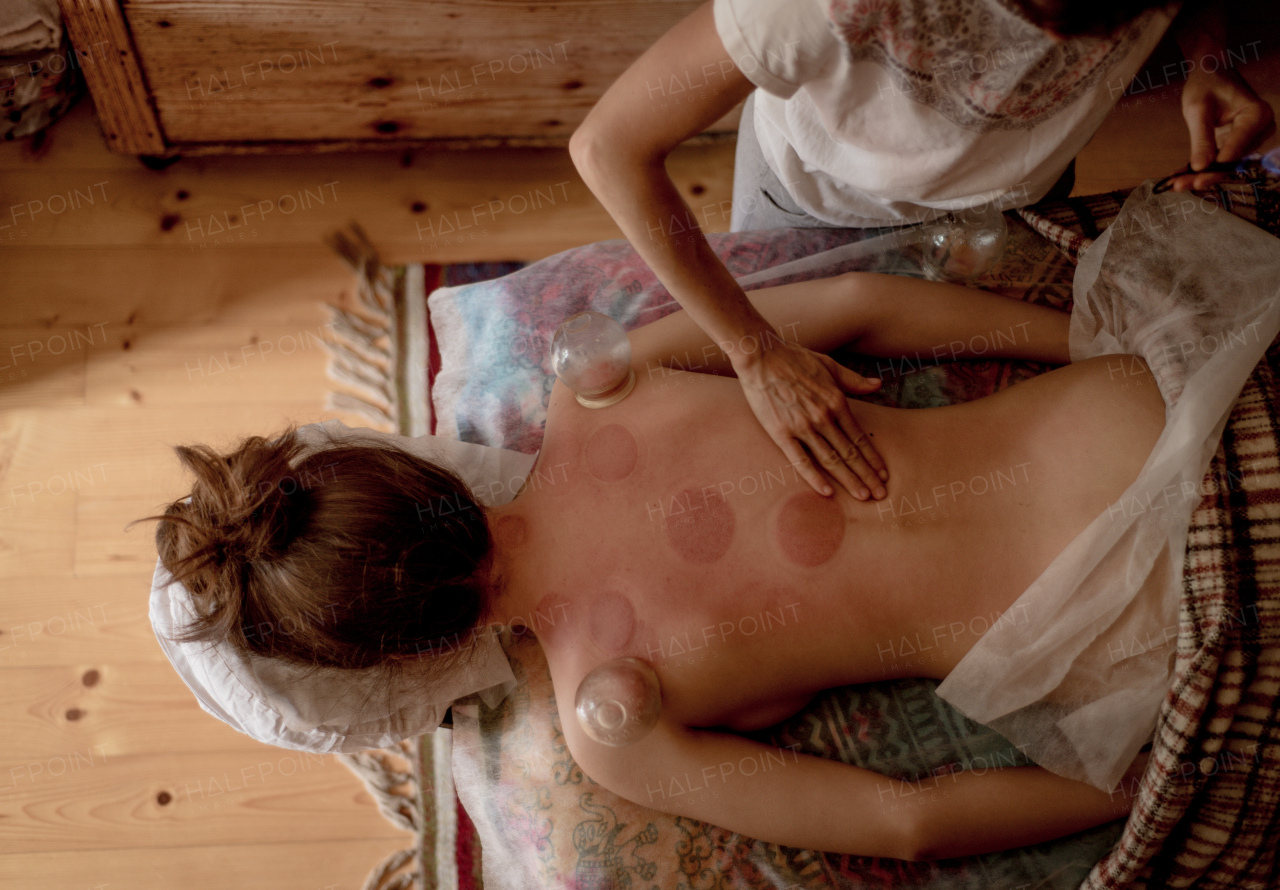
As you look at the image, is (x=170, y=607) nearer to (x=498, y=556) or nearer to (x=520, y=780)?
(x=498, y=556)

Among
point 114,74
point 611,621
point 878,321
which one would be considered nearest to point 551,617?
point 611,621

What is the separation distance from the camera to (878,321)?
44.6 inches

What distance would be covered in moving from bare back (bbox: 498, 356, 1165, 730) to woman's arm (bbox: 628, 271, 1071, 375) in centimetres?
12

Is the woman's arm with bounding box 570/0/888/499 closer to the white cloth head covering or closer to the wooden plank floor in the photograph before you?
the white cloth head covering

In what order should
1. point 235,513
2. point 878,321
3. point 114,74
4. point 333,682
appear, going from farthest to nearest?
point 114,74, point 878,321, point 333,682, point 235,513

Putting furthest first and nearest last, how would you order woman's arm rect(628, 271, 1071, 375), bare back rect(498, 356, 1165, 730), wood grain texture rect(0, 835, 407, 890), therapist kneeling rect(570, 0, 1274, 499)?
wood grain texture rect(0, 835, 407, 890) → woman's arm rect(628, 271, 1071, 375) → bare back rect(498, 356, 1165, 730) → therapist kneeling rect(570, 0, 1274, 499)

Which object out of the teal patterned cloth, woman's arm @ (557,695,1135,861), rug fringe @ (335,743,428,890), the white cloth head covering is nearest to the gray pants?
the teal patterned cloth

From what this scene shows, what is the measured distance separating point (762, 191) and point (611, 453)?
1.67ft

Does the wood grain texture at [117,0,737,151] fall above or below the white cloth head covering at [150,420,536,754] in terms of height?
above

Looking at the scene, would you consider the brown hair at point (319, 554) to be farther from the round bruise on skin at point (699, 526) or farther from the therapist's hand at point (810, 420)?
the therapist's hand at point (810, 420)

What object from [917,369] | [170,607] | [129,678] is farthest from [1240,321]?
[129,678]

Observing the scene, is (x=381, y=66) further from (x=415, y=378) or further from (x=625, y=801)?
(x=625, y=801)

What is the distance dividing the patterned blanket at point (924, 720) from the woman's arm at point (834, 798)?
0.04 meters

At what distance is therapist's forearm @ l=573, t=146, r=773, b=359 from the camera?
0.82 metres
